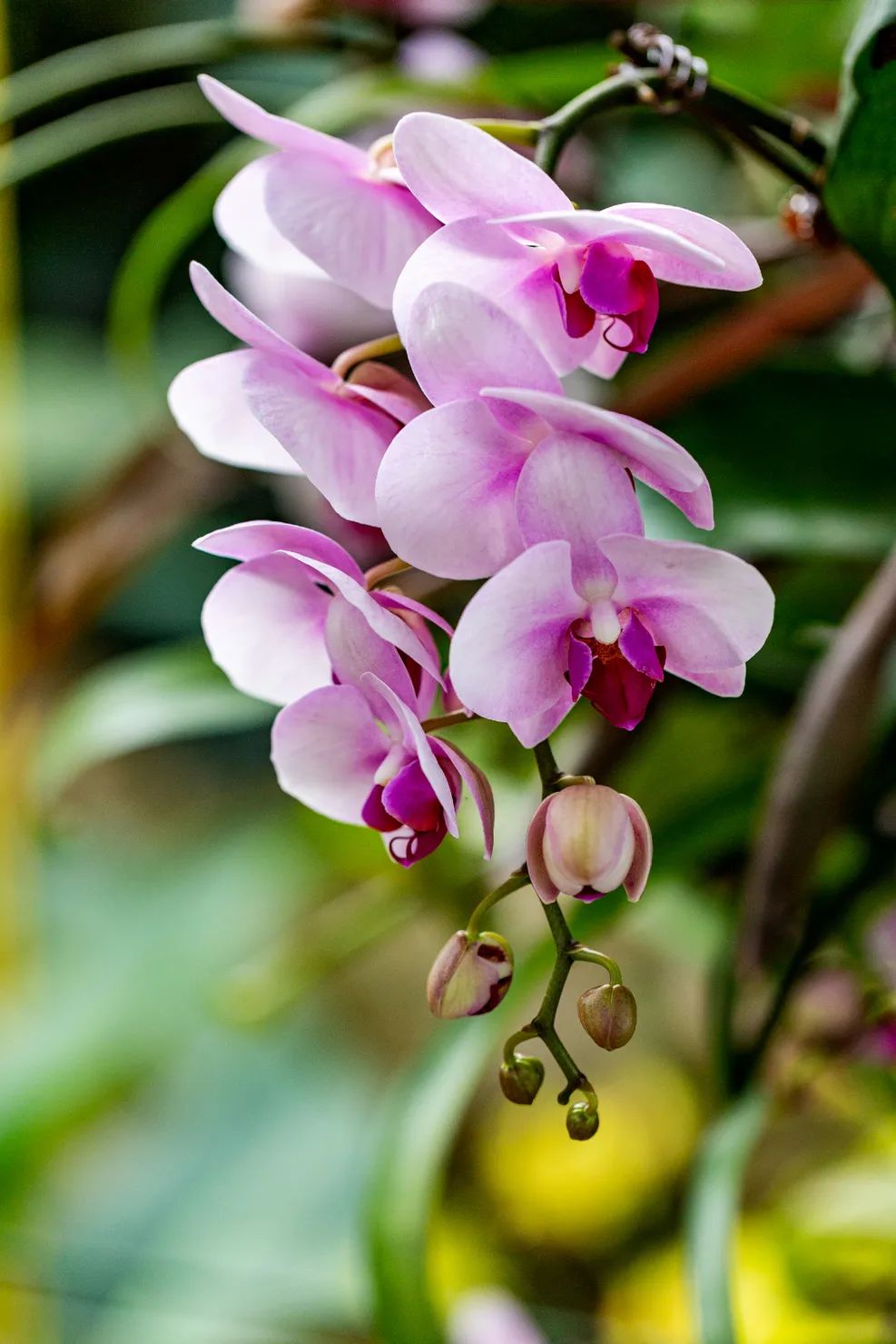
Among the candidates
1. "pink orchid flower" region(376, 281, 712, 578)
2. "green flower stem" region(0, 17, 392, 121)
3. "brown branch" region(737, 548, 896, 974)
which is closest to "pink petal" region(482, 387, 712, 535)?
"pink orchid flower" region(376, 281, 712, 578)

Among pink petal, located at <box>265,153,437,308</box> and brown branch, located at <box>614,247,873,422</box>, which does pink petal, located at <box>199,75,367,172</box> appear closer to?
pink petal, located at <box>265,153,437,308</box>

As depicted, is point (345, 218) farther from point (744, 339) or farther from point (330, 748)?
point (744, 339)

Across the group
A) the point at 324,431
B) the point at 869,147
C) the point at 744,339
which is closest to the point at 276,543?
the point at 324,431

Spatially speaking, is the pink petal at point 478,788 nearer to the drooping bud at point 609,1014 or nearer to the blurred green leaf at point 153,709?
the drooping bud at point 609,1014

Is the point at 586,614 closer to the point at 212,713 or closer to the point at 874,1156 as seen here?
the point at 212,713

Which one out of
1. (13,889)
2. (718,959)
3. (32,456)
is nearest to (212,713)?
(718,959)

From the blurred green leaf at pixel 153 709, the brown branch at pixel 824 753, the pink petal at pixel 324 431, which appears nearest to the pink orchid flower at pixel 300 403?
the pink petal at pixel 324 431
